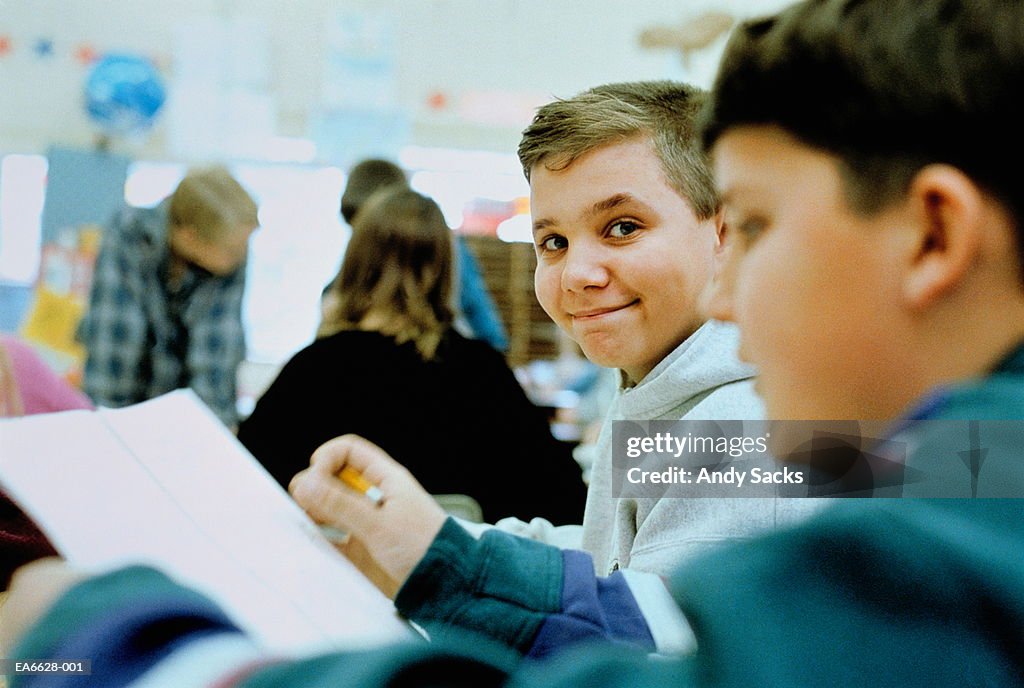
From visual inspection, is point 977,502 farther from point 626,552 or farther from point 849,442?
point 626,552

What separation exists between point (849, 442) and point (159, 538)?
0.86 ft

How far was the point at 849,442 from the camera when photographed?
0.86 feet

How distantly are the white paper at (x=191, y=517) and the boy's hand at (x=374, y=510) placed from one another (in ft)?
0.03

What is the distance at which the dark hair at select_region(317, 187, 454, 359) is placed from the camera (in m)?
0.85

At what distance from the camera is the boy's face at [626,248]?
1.58 ft

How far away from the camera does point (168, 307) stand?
0.76m

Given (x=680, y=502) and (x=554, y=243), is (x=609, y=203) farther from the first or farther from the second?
(x=680, y=502)

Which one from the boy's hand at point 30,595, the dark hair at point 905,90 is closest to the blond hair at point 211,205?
the boy's hand at point 30,595

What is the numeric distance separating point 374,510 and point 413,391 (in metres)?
0.39

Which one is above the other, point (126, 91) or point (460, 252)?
point (126, 91)

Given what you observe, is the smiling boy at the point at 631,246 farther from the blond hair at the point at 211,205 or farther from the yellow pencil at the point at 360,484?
the blond hair at the point at 211,205

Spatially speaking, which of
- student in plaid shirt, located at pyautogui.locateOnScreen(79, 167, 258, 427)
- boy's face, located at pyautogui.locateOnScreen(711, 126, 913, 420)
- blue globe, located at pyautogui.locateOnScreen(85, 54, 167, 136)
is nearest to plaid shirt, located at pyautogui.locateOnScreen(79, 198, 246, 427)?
student in plaid shirt, located at pyautogui.locateOnScreen(79, 167, 258, 427)

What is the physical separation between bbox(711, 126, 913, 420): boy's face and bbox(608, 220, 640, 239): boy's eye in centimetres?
22

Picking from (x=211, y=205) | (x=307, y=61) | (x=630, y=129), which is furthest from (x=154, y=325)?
(x=307, y=61)
